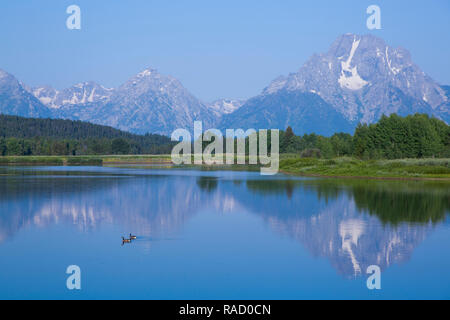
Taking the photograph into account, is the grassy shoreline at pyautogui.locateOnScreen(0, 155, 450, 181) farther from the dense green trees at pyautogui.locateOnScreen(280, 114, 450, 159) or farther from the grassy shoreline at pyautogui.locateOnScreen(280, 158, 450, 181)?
the dense green trees at pyautogui.locateOnScreen(280, 114, 450, 159)

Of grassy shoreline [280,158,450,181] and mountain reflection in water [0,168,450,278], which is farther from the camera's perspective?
grassy shoreline [280,158,450,181]

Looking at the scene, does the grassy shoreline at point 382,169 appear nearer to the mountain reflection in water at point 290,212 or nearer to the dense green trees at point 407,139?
the dense green trees at point 407,139

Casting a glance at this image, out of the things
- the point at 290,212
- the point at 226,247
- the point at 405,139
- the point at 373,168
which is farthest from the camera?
the point at 405,139

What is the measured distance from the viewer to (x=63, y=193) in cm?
4269

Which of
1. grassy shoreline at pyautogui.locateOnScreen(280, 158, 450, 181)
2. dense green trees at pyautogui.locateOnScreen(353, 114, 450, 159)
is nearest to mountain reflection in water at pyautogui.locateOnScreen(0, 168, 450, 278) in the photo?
grassy shoreline at pyautogui.locateOnScreen(280, 158, 450, 181)

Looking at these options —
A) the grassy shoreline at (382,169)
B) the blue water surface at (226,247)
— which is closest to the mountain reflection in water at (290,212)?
the blue water surface at (226,247)

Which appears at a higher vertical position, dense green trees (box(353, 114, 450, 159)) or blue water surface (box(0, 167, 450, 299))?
dense green trees (box(353, 114, 450, 159))

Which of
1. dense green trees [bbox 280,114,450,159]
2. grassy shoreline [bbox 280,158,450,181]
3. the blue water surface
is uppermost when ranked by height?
dense green trees [bbox 280,114,450,159]

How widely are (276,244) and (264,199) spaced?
17281 mm

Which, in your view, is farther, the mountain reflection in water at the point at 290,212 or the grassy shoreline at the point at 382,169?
the grassy shoreline at the point at 382,169

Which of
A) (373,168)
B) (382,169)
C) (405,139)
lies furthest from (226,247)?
(405,139)

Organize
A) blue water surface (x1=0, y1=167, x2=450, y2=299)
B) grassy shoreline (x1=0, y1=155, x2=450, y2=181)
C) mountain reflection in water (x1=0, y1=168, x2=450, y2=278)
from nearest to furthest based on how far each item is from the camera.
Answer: blue water surface (x1=0, y1=167, x2=450, y2=299), mountain reflection in water (x1=0, y1=168, x2=450, y2=278), grassy shoreline (x1=0, y1=155, x2=450, y2=181)

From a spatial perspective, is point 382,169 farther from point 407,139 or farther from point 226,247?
point 226,247
